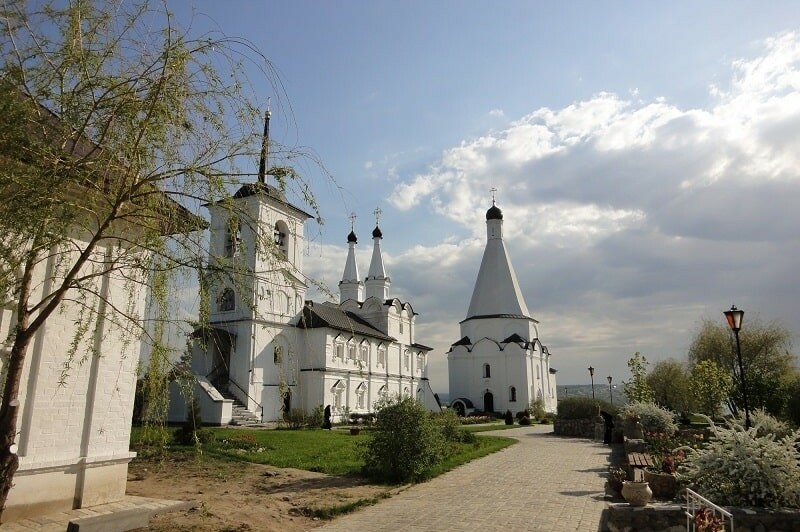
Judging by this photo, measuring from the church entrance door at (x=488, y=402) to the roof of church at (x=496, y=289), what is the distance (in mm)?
8069

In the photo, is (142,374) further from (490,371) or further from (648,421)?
(490,371)

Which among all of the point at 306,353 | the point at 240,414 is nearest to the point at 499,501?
the point at 306,353

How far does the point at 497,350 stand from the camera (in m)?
54.4

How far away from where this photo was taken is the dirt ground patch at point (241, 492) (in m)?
8.73

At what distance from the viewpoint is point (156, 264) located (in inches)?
241

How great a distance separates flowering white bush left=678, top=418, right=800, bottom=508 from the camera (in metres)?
7.56

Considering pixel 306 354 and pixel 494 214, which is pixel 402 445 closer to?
pixel 306 354

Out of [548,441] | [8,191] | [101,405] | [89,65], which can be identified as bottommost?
[548,441]

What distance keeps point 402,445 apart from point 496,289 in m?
45.2

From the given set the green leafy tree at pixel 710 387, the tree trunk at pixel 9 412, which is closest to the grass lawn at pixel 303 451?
the tree trunk at pixel 9 412

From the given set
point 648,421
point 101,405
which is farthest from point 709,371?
point 101,405

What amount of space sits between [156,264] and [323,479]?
8.98 metres

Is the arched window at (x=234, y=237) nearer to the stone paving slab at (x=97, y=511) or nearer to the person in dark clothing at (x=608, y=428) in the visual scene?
the stone paving slab at (x=97, y=511)

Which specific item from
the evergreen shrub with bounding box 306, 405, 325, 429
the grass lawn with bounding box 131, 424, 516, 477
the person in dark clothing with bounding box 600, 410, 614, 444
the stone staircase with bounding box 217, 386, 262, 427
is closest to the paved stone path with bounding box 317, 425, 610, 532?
the grass lawn with bounding box 131, 424, 516, 477
